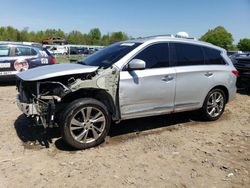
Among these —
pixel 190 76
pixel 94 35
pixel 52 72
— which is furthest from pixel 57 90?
pixel 94 35

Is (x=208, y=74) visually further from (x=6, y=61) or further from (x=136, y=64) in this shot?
(x=6, y=61)

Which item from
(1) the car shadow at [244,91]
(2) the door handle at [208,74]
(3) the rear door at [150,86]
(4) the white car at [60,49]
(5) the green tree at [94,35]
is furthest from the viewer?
(5) the green tree at [94,35]

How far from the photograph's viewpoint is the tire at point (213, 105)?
246 inches

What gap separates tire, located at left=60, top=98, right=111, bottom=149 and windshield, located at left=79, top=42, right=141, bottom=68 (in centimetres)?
83

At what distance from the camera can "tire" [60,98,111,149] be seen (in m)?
4.54

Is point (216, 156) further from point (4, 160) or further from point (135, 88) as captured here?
point (4, 160)

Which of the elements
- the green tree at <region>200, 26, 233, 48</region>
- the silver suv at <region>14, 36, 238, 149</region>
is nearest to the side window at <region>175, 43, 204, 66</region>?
the silver suv at <region>14, 36, 238, 149</region>

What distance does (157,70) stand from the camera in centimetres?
536

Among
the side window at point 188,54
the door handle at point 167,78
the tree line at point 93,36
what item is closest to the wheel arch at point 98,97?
the door handle at point 167,78

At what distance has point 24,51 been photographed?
431 inches

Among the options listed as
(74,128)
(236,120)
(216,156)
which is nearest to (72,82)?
(74,128)

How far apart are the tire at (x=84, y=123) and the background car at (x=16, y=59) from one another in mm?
6874

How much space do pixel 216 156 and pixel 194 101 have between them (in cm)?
161

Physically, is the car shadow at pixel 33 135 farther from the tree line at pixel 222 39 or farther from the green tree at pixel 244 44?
the tree line at pixel 222 39
